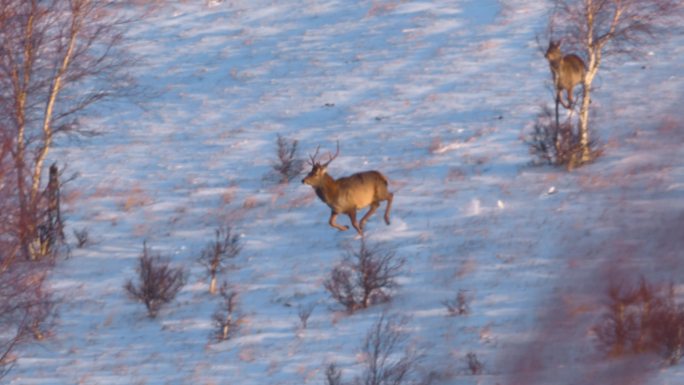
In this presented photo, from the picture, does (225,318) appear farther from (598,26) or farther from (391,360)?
(598,26)

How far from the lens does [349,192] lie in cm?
1684

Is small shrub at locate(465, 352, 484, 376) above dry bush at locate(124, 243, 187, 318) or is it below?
above

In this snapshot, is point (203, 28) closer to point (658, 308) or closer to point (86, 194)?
point (86, 194)

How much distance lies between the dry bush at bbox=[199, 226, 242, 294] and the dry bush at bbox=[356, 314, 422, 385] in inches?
145

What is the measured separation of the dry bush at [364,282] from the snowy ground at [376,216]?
0.23 metres

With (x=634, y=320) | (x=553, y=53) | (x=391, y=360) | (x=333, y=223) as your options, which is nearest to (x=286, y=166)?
(x=333, y=223)

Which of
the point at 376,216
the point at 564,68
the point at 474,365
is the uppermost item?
the point at 564,68

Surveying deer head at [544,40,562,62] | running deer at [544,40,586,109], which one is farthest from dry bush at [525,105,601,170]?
deer head at [544,40,562,62]

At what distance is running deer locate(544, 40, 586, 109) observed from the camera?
1927 cm

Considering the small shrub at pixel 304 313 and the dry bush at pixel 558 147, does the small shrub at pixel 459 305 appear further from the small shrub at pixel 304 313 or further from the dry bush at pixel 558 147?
the dry bush at pixel 558 147

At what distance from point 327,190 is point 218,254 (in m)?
2.16

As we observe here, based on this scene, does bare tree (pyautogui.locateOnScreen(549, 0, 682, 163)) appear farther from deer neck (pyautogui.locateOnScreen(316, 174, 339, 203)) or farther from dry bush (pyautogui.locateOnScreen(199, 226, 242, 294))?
dry bush (pyautogui.locateOnScreen(199, 226, 242, 294))

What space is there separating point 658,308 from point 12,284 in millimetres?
7860

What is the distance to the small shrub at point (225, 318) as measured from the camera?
13289 millimetres
